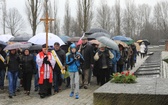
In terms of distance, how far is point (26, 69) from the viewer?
1041 cm

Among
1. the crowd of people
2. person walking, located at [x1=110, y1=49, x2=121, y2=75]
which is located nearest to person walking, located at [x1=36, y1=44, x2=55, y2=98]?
the crowd of people

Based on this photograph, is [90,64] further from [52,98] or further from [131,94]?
[131,94]

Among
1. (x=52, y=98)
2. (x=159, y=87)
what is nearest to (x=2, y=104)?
(x=52, y=98)

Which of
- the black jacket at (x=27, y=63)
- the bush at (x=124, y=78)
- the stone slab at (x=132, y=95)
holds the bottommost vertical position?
the stone slab at (x=132, y=95)

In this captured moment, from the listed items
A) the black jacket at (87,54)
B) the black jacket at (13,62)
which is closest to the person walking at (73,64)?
the black jacket at (87,54)

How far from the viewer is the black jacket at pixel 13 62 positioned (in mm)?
10023

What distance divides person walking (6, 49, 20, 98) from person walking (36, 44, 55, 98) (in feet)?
2.87

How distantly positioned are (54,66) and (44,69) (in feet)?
1.99

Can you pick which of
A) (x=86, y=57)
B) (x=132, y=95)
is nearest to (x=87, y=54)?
(x=86, y=57)

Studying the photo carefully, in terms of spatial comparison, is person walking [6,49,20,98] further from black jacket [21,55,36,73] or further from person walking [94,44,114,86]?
→ person walking [94,44,114,86]

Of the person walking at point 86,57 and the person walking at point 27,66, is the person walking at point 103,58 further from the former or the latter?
the person walking at point 27,66

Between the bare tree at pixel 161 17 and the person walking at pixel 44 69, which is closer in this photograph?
the person walking at pixel 44 69

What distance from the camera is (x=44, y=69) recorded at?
9766 millimetres

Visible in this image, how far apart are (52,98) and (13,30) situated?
142 ft
